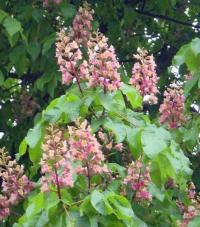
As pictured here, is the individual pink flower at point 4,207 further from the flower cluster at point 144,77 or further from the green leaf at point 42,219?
the flower cluster at point 144,77

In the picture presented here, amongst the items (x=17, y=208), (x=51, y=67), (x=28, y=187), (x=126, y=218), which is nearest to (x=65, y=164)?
(x=126, y=218)

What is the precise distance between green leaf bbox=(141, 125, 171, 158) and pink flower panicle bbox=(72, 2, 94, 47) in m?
1.00

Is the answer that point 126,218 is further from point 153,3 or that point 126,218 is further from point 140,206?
point 153,3

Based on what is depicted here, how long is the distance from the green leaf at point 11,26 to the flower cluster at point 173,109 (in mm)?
720

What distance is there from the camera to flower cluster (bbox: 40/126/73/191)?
1.70 meters

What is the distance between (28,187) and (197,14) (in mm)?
2444

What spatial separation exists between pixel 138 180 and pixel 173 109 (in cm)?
47

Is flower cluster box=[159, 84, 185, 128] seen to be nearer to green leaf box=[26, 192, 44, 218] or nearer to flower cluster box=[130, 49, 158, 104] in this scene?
flower cluster box=[130, 49, 158, 104]

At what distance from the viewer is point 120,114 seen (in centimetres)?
194

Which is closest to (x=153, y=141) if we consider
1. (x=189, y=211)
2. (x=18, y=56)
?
(x=189, y=211)

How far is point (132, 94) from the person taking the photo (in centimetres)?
200

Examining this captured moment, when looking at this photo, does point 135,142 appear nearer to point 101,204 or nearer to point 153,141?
point 153,141

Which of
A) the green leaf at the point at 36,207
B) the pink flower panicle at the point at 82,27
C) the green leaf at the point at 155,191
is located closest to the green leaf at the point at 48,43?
the pink flower panicle at the point at 82,27

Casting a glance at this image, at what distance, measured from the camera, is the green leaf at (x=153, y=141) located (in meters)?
1.79
